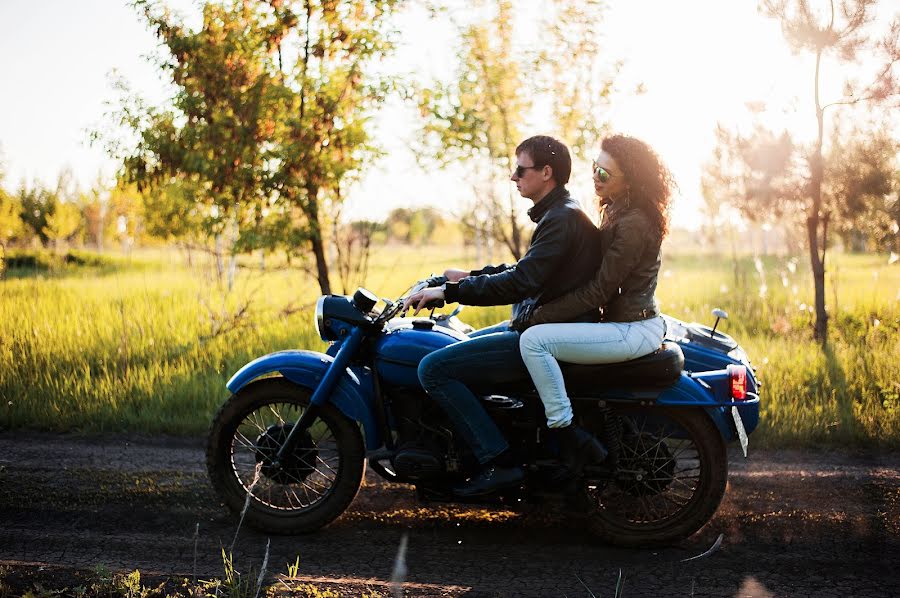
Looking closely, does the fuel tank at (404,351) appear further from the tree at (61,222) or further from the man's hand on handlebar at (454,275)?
the tree at (61,222)

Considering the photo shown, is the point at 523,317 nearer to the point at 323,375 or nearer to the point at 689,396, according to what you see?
the point at 689,396

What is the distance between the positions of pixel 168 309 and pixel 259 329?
188cm

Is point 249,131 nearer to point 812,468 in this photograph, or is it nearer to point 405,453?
point 405,453

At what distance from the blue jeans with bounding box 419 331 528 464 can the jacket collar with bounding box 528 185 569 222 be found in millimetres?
646

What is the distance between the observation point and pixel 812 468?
6223 millimetres

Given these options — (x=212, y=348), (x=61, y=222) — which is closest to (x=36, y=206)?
(x=61, y=222)

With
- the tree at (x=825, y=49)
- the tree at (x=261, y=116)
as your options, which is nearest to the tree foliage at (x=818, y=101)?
the tree at (x=825, y=49)

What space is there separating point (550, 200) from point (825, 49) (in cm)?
710

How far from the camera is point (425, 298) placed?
14.4ft

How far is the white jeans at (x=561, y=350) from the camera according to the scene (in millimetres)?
4387

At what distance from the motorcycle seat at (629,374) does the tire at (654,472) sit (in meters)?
0.17

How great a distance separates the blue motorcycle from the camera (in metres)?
4.67

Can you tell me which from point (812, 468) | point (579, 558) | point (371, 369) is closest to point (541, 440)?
point (579, 558)

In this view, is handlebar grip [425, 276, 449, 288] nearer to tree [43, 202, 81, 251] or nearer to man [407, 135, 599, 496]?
man [407, 135, 599, 496]
